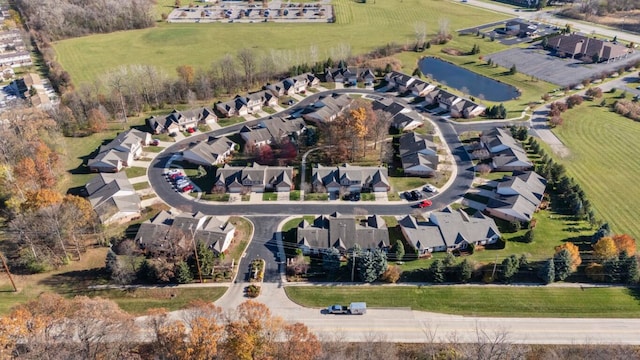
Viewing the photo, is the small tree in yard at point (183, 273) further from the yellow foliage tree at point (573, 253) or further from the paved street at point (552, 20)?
the paved street at point (552, 20)

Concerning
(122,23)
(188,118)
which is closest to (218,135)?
(188,118)

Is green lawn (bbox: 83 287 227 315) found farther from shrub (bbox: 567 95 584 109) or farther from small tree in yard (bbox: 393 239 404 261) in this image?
shrub (bbox: 567 95 584 109)

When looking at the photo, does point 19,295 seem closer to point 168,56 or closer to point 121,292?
point 121,292

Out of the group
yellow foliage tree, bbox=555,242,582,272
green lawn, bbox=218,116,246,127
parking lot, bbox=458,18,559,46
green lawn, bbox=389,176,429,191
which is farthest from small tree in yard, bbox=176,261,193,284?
parking lot, bbox=458,18,559,46

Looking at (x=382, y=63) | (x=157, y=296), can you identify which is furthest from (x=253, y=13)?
(x=157, y=296)

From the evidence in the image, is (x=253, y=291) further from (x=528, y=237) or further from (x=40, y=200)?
(x=528, y=237)

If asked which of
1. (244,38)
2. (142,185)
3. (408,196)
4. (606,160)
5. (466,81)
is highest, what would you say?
(244,38)

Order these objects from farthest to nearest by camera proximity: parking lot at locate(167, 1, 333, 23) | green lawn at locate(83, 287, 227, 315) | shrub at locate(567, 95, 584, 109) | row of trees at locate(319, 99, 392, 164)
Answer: parking lot at locate(167, 1, 333, 23)
shrub at locate(567, 95, 584, 109)
row of trees at locate(319, 99, 392, 164)
green lawn at locate(83, 287, 227, 315)
